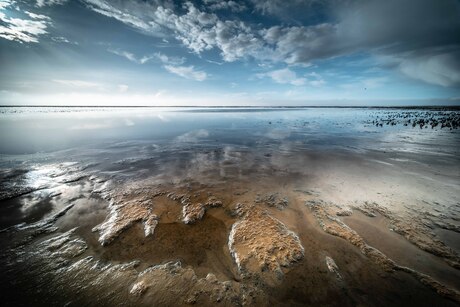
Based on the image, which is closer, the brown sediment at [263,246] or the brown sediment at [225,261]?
the brown sediment at [225,261]

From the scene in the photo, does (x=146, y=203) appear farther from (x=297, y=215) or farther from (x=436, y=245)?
(x=436, y=245)

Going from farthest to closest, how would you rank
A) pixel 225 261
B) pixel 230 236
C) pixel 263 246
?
pixel 230 236 → pixel 263 246 → pixel 225 261

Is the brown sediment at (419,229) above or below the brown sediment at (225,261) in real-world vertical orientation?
above

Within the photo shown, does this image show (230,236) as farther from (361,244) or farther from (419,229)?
(419,229)

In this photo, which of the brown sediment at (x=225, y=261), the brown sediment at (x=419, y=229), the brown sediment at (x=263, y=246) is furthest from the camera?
the brown sediment at (x=419, y=229)

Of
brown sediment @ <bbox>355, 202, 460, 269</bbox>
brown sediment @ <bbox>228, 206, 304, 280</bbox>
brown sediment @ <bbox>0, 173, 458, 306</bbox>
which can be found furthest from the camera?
brown sediment @ <bbox>355, 202, 460, 269</bbox>

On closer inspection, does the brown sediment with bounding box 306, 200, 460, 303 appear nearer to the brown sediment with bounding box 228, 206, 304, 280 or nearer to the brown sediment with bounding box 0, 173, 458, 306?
the brown sediment with bounding box 0, 173, 458, 306

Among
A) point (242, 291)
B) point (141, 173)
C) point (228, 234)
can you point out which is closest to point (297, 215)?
point (228, 234)

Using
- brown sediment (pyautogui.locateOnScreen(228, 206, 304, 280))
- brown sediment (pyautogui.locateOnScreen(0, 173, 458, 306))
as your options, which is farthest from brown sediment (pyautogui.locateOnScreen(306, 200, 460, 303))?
brown sediment (pyautogui.locateOnScreen(228, 206, 304, 280))

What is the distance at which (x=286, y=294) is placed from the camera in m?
4.32

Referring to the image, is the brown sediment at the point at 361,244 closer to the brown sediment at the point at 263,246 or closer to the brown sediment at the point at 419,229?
the brown sediment at the point at 419,229

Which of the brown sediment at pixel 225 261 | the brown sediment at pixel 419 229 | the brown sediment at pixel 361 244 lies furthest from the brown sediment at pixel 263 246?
the brown sediment at pixel 419 229

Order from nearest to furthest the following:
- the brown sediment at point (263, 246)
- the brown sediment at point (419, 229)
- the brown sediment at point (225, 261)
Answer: the brown sediment at point (225, 261) < the brown sediment at point (263, 246) < the brown sediment at point (419, 229)

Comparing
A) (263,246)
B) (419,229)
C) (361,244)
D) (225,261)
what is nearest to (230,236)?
(225,261)
